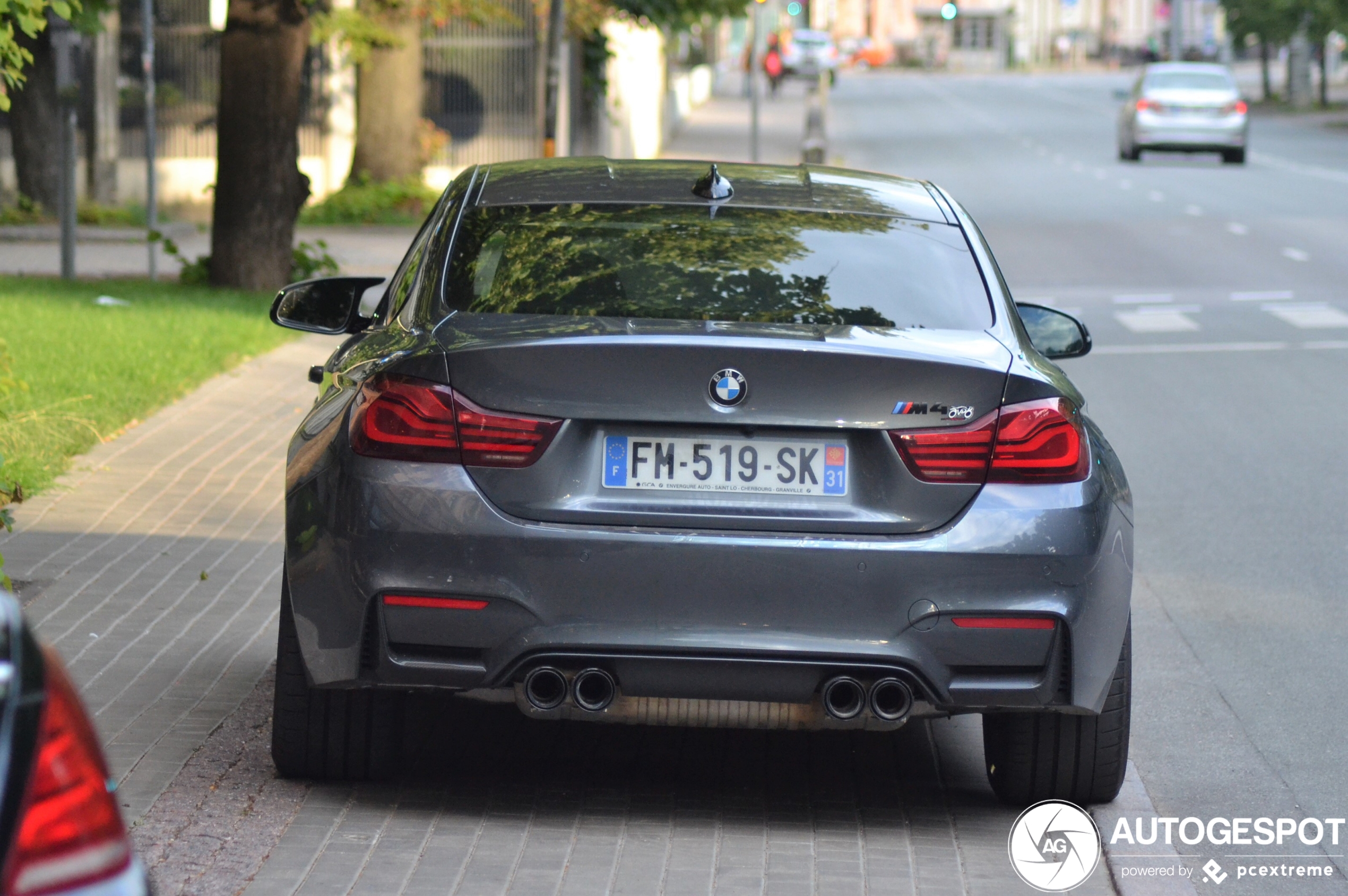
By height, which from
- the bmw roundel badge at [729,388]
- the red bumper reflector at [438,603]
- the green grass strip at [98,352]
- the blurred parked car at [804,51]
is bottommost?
the green grass strip at [98,352]

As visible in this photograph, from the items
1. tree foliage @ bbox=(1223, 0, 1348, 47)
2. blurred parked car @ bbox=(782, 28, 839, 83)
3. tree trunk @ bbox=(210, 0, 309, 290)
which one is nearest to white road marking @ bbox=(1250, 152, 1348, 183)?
tree foliage @ bbox=(1223, 0, 1348, 47)

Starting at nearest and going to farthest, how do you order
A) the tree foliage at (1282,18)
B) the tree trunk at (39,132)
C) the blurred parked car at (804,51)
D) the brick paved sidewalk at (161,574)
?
the brick paved sidewalk at (161,574), the tree trunk at (39,132), the tree foliage at (1282,18), the blurred parked car at (804,51)

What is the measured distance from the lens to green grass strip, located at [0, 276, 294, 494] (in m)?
9.48

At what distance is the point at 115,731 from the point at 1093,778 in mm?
2480

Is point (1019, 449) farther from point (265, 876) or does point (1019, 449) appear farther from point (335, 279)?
point (335, 279)

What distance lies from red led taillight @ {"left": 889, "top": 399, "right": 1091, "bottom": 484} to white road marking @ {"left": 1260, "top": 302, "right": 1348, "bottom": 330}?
1309 centimetres

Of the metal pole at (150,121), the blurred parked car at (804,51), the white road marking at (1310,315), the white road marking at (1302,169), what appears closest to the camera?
the metal pole at (150,121)

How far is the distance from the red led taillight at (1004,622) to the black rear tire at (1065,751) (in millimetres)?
410

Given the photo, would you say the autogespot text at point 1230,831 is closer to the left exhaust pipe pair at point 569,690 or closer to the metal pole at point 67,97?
the left exhaust pipe pair at point 569,690

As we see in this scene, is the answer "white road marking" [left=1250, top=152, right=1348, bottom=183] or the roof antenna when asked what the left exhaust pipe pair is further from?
"white road marking" [left=1250, top=152, right=1348, bottom=183]

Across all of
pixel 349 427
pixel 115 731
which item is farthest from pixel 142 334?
pixel 349 427

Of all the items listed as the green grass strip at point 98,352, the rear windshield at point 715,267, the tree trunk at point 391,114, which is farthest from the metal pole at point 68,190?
the rear windshield at point 715,267

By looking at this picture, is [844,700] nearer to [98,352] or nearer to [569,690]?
[569,690]

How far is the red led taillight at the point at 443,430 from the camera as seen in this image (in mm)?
4309
